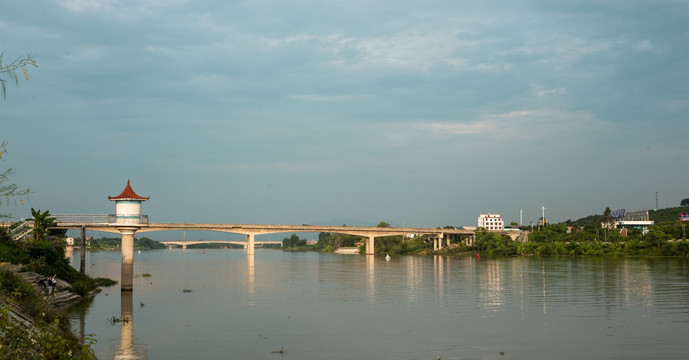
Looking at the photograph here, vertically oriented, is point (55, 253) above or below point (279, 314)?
above

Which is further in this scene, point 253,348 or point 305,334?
point 305,334

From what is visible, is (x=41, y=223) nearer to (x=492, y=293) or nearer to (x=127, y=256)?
(x=127, y=256)

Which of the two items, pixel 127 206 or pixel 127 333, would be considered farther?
pixel 127 206

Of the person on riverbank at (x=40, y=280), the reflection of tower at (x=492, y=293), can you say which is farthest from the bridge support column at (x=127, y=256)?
the reflection of tower at (x=492, y=293)

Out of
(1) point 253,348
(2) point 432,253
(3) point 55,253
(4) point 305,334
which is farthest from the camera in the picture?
(2) point 432,253

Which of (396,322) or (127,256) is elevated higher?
(127,256)

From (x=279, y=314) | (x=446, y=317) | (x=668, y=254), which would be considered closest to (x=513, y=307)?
(x=446, y=317)

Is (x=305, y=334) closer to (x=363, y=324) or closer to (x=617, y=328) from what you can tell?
(x=363, y=324)

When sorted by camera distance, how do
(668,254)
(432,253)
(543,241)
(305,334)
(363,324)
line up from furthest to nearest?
(432,253), (543,241), (668,254), (363,324), (305,334)

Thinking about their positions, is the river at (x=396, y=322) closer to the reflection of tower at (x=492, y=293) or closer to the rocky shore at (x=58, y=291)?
the reflection of tower at (x=492, y=293)

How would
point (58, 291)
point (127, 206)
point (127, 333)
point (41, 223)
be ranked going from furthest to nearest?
1. point (41, 223)
2. point (127, 206)
3. point (58, 291)
4. point (127, 333)

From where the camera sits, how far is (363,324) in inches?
1307

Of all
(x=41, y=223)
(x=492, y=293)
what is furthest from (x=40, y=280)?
(x=492, y=293)

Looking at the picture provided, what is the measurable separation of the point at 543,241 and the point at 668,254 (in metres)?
39.8
